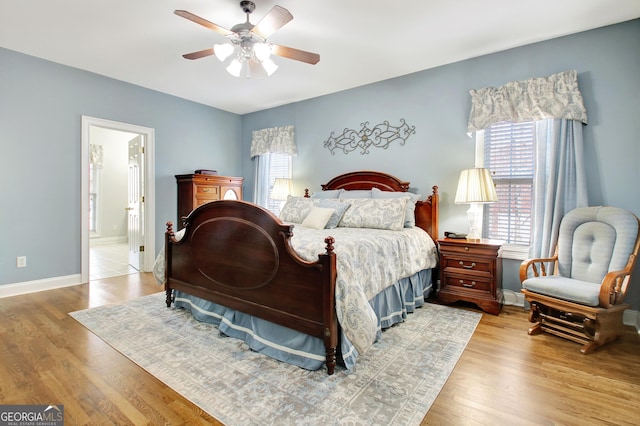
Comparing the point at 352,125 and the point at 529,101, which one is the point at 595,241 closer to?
the point at 529,101

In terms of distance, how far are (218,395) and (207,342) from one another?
706 mm

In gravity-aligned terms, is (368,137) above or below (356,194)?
above

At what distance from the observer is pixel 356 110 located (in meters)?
4.53

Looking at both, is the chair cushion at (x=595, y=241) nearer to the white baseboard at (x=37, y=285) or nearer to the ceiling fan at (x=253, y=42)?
the ceiling fan at (x=253, y=42)

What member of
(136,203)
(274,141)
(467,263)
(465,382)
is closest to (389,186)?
(467,263)

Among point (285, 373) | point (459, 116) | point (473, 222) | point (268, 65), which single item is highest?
point (268, 65)

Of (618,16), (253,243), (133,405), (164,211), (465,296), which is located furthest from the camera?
(164,211)

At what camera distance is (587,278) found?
2.71 meters

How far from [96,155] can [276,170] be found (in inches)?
189

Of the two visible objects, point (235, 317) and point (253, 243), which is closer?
point (253, 243)

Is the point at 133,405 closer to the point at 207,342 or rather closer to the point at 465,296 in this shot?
the point at 207,342

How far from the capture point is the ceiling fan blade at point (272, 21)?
2135mm

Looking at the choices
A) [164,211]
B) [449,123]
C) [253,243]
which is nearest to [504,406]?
[253,243]

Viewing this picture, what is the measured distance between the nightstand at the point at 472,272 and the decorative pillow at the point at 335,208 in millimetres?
1094
